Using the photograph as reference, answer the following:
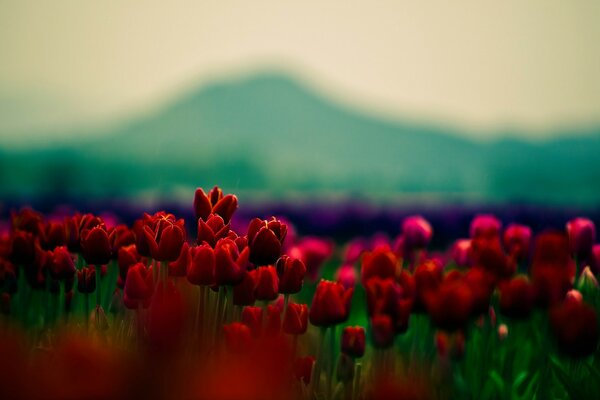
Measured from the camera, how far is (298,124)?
50.0 metres

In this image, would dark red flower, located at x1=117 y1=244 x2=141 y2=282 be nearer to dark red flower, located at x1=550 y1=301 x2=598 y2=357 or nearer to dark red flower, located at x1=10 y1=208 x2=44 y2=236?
dark red flower, located at x1=10 y1=208 x2=44 y2=236

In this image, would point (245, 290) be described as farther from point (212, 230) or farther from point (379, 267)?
point (379, 267)

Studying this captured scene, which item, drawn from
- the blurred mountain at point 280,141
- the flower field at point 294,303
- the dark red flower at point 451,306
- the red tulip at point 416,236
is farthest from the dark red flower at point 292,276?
the blurred mountain at point 280,141

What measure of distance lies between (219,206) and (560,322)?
0.82m

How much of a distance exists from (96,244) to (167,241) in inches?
9.7

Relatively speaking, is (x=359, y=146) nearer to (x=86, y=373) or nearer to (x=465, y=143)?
(x=465, y=143)

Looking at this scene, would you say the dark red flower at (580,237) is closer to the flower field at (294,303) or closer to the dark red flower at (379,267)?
the flower field at (294,303)

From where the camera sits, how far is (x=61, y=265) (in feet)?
5.28

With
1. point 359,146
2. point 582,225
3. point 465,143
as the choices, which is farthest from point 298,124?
point 582,225

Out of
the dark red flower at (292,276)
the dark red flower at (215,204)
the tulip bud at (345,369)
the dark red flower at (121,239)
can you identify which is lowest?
the tulip bud at (345,369)

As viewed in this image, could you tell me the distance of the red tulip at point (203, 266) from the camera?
4.36 ft

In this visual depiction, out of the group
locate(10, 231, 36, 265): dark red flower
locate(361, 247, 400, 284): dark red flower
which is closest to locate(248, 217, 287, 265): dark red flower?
locate(361, 247, 400, 284): dark red flower

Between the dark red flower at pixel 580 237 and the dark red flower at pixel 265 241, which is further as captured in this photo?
the dark red flower at pixel 580 237

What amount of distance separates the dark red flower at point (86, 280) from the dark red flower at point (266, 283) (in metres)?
0.46
